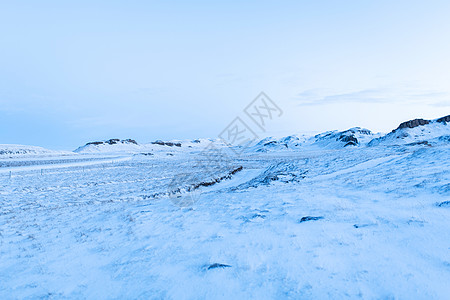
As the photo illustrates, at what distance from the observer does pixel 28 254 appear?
24.7 ft

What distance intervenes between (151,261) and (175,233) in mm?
1941

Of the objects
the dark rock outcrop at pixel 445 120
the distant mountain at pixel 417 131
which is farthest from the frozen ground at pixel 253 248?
the dark rock outcrop at pixel 445 120

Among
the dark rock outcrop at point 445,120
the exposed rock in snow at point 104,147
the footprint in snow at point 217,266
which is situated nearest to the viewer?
the footprint in snow at point 217,266

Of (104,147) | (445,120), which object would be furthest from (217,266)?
(445,120)

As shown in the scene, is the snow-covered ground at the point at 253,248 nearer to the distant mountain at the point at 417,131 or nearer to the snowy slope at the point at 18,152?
the snowy slope at the point at 18,152

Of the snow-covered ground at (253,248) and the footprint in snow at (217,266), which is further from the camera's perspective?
the footprint in snow at (217,266)

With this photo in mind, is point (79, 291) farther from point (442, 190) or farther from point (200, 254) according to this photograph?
point (442, 190)

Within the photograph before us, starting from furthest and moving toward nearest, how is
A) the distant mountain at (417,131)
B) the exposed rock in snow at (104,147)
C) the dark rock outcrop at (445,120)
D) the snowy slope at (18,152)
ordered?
the exposed rock in snow at (104,147), the dark rock outcrop at (445,120), the distant mountain at (417,131), the snowy slope at (18,152)

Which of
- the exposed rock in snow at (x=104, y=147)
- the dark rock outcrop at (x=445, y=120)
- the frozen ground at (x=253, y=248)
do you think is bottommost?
the dark rock outcrop at (x=445, y=120)

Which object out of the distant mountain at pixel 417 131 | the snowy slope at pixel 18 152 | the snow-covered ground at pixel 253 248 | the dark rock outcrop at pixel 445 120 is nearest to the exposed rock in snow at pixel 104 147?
the snowy slope at pixel 18 152

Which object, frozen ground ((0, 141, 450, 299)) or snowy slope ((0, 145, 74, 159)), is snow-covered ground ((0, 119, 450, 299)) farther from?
snowy slope ((0, 145, 74, 159))

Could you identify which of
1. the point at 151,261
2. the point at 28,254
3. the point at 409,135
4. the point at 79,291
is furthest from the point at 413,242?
the point at 409,135

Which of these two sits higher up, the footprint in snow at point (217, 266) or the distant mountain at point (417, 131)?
the footprint in snow at point (217, 266)

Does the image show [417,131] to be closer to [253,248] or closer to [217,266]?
[253,248]
